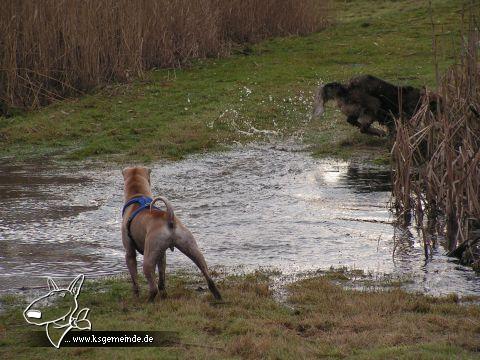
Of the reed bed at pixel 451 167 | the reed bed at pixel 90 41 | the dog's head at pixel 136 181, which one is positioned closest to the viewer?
the dog's head at pixel 136 181

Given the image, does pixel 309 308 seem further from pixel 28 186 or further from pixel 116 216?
pixel 28 186

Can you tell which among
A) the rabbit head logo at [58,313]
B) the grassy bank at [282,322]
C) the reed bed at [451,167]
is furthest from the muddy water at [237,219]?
the grassy bank at [282,322]

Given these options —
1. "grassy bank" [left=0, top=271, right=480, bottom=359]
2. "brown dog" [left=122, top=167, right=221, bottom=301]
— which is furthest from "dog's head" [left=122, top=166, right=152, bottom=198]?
"grassy bank" [left=0, top=271, right=480, bottom=359]

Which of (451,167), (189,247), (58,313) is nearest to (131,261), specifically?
(189,247)

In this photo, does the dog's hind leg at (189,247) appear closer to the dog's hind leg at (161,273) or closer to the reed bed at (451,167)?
the dog's hind leg at (161,273)

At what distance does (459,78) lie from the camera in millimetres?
9328

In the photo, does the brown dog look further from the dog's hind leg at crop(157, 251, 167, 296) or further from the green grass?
the green grass

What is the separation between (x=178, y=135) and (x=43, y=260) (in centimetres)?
732

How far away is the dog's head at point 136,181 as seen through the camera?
8031 mm

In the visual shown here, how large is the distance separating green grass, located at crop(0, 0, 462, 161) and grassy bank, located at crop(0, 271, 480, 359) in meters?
6.38

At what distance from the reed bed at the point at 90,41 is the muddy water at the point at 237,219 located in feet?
12.5

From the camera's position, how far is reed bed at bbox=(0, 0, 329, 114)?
17.3 metres

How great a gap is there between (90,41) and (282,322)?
1257 cm

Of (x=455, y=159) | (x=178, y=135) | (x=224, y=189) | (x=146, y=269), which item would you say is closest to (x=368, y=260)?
(x=455, y=159)
